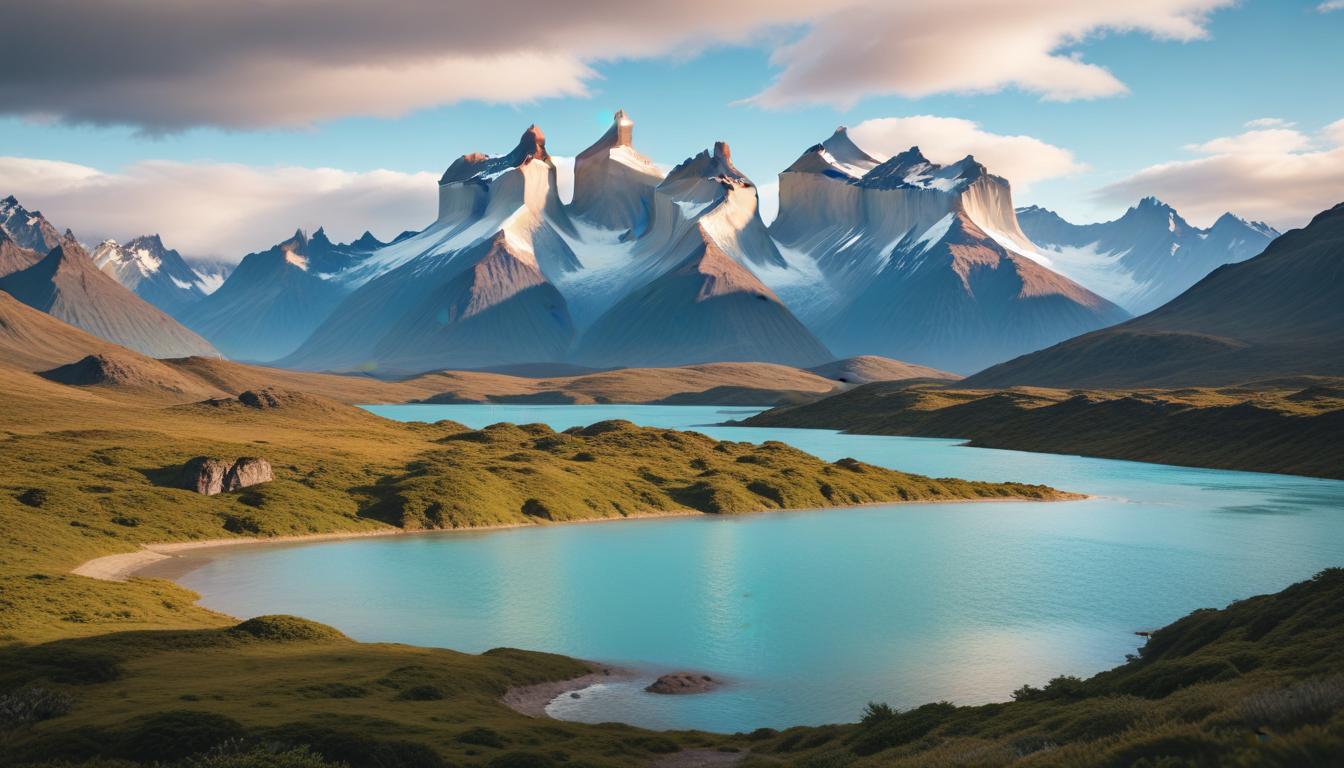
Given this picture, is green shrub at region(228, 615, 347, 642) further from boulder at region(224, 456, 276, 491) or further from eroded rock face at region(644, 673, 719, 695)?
boulder at region(224, 456, 276, 491)

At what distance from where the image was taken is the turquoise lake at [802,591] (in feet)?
194

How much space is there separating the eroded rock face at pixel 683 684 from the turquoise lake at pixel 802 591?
3.52 feet

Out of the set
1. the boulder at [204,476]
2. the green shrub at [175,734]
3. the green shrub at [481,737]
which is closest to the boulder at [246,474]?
the boulder at [204,476]

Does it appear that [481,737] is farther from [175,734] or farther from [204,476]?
[204,476]

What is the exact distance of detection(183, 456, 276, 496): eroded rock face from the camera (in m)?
111

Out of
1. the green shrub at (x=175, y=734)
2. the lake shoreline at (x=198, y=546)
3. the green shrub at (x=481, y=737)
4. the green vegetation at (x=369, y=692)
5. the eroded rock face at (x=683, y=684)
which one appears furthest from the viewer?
the lake shoreline at (x=198, y=546)

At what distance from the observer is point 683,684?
186 feet

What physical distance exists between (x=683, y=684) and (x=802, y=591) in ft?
99.9

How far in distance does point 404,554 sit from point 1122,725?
77.9 metres

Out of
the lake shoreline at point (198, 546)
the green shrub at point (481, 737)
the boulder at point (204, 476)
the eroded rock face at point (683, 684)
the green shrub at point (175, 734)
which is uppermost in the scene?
the boulder at point (204, 476)

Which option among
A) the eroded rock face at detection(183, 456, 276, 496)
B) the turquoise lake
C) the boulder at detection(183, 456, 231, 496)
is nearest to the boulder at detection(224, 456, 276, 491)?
the eroded rock face at detection(183, 456, 276, 496)

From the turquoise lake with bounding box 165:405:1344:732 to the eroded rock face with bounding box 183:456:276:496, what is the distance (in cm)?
1576

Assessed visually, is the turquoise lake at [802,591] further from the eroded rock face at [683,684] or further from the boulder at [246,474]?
the boulder at [246,474]

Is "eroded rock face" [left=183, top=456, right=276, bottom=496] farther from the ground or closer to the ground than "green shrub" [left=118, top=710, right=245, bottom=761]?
farther from the ground
